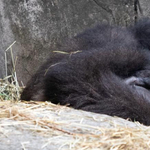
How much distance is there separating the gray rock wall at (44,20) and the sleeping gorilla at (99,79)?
27.0 inches

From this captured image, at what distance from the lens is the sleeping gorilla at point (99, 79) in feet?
7.42

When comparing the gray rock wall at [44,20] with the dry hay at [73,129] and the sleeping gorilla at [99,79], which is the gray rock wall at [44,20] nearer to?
the sleeping gorilla at [99,79]

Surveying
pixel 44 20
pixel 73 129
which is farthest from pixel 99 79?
pixel 44 20

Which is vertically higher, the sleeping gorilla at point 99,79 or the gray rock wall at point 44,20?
the gray rock wall at point 44,20

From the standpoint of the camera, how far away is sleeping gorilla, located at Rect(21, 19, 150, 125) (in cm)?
226

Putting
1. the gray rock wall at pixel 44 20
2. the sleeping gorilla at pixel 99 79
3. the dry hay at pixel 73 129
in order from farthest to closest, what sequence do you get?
the gray rock wall at pixel 44 20, the sleeping gorilla at pixel 99 79, the dry hay at pixel 73 129

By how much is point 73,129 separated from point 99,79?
0.67 meters

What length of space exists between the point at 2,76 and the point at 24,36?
0.46 metres

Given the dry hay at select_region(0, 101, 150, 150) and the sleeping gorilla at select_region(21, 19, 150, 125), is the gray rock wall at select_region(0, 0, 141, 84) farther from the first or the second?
the dry hay at select_region(0, 101, 150, 150)

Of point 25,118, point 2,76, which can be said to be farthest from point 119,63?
point 2,76

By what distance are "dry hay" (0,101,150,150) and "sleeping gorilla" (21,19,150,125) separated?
0.89 ft

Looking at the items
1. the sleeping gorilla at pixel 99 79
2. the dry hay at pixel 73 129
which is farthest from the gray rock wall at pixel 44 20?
the dry hay at pixel 73 129

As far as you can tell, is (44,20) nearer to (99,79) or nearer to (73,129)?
(99,79)

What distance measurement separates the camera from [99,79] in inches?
91.7
